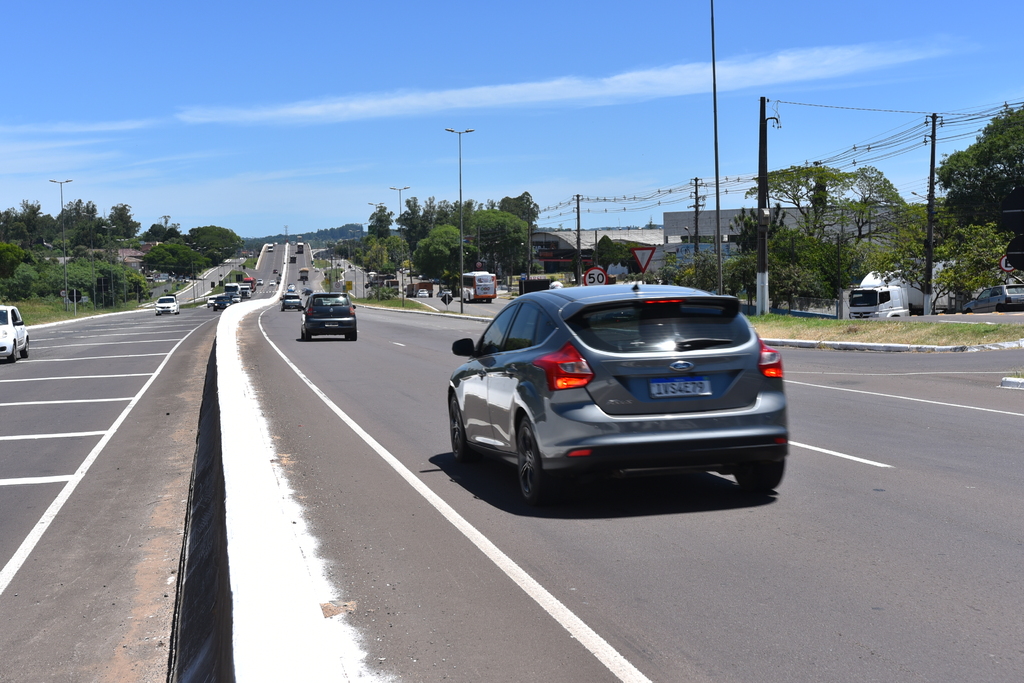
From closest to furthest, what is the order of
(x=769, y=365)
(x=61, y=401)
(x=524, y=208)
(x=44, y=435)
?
Result: 1. (x=769, y=365)
2. (x=44, y=435)
3. (x=61, y=401)
4. (x=524, y=208)

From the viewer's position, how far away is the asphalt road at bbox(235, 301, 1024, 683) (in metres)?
4.29

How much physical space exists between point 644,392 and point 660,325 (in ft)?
1.78

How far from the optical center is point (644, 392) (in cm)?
691

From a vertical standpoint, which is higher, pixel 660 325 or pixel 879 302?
pixel 660 325

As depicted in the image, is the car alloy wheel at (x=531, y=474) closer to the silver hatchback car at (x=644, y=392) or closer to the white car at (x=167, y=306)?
the silver hatchback car at (x=644, y=392)

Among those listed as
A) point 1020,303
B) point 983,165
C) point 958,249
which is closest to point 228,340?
point 1020,303

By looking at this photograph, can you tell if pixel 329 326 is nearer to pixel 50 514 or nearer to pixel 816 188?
pixel 50 514

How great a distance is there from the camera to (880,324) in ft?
92.9

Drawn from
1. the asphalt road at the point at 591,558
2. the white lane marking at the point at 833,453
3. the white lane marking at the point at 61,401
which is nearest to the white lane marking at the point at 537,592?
the asphalt road at the point at 591,558

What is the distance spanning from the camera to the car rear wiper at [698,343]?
704 cm

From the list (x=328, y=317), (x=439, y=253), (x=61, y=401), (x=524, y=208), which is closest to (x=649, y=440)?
(x=61, y=401)

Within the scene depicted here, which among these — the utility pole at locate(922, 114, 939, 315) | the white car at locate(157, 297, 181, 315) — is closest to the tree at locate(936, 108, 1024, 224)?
the utility pole at locate(922, 114, 939, 315)

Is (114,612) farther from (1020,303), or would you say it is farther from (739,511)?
(1020,303)

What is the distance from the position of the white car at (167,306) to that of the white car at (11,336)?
52.0 metres
